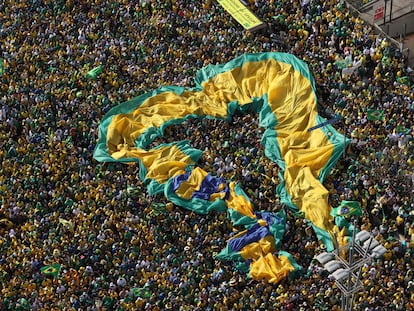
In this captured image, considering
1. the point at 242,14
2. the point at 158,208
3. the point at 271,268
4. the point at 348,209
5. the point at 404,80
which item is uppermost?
the point at 404,80

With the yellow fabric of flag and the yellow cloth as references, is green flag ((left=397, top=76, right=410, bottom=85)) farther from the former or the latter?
the yellow fabric of flag

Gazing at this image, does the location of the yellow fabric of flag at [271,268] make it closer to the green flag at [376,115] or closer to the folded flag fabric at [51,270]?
the folded flag fabric at [51,270]

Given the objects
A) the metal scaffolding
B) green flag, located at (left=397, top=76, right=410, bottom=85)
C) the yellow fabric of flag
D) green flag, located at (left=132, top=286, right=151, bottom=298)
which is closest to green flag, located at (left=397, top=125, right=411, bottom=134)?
green flag, located at (left=397, top=76, right=410, bottom=85)

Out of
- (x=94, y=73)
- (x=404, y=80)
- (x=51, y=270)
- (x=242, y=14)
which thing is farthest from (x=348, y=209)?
(x=94, y=73)

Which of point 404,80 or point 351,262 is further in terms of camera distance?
point 404,80

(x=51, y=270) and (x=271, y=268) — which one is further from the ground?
(x=271, y=268)

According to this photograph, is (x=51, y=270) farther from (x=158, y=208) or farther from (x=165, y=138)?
(x=165, y=138)
